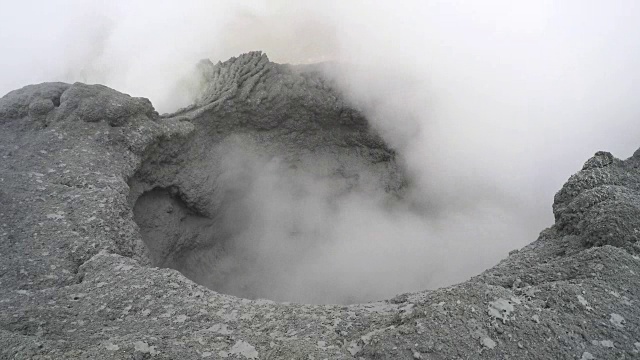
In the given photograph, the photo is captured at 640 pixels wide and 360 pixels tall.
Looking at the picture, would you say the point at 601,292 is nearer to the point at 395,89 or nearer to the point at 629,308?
the point at 629,308

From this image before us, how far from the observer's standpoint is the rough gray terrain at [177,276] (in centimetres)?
161

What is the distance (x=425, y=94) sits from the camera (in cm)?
412

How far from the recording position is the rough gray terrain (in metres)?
1.61

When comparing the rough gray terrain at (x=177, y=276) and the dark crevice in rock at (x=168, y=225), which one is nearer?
the rough gray terrain at (x=177, y=276)

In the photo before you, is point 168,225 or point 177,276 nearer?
point 177,276

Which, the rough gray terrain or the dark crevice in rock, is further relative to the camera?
the dark crevice in rock

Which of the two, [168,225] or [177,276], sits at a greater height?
[168,225]

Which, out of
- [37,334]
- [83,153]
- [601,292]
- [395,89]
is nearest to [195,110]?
[83,153]

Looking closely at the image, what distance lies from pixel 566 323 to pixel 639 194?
81 centimetres

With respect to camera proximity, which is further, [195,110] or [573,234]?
[195,110]

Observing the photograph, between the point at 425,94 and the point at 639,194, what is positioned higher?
the point at 425,94

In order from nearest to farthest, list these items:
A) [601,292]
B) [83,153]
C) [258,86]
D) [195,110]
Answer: [601,292], [83,153], [195,110], [258,86]

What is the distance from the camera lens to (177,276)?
2059 millimetres

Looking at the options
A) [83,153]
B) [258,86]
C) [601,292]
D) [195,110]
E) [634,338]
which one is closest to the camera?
[634,338]
